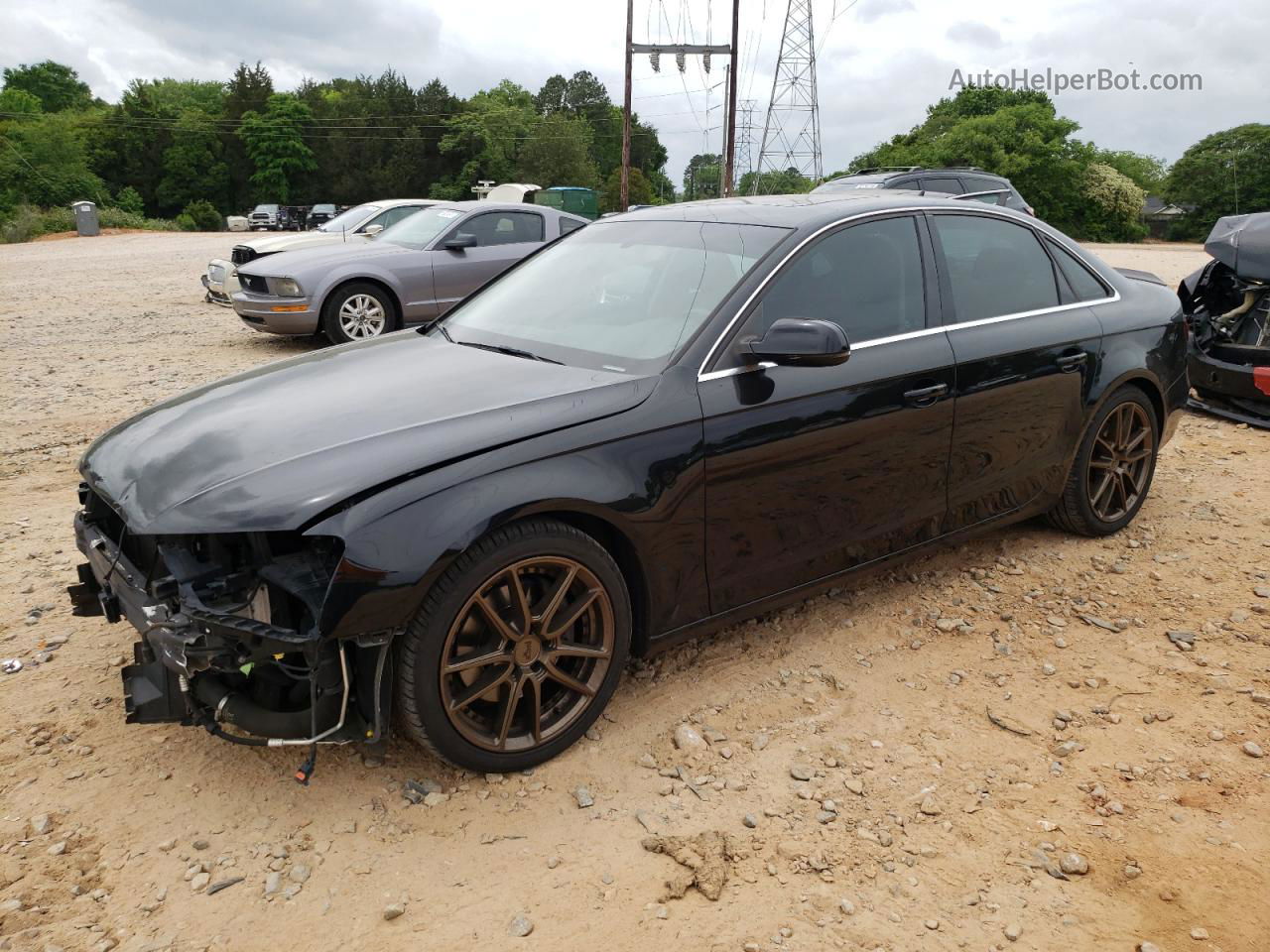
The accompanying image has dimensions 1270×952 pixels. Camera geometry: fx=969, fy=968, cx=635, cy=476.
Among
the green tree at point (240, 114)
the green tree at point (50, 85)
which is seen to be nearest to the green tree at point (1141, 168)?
the green tree at point (240, 114)

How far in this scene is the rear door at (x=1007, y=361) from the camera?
3906 millimetres

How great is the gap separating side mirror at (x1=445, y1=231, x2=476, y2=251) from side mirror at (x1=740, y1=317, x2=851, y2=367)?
7748 millimetres

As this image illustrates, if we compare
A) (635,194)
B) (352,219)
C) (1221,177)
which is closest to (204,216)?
(635,194)

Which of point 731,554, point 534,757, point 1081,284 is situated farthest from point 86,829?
point 1081,284

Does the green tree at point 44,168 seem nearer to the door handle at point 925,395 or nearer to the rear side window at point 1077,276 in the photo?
the rear side window at point 1077,276

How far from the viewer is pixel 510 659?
284cm

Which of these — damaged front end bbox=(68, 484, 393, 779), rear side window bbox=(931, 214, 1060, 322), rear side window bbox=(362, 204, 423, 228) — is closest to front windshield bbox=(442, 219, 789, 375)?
rear side window bbox=(931, 214, 1060, 322)

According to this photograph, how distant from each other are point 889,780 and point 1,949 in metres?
2.39

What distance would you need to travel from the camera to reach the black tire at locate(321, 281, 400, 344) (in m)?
9.91

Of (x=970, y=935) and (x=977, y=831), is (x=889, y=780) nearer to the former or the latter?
(x=977, y=831)

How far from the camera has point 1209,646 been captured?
3848mm

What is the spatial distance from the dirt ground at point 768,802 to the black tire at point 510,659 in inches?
5.5

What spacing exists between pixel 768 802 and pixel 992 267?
2516mm

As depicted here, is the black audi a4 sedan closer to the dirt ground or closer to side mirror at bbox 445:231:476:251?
the dirt ground
